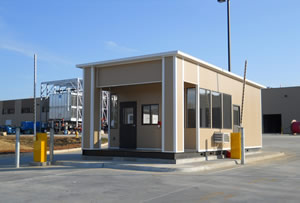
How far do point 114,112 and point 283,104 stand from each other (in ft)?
155

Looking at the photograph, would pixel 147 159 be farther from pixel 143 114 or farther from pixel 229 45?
pixel 229 45

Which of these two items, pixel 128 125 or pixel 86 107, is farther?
pixel 128 125

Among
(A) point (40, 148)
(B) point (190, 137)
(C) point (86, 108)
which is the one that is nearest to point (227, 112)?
(B) point (190, 137)

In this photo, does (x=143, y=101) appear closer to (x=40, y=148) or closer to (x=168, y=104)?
(x=168, y=104)

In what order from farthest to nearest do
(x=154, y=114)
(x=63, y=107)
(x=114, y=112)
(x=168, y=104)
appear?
1. (x=63, y=107)
2. (x=114, y=112)
3. (x=154, y=114)
4. (x=168, y=104)

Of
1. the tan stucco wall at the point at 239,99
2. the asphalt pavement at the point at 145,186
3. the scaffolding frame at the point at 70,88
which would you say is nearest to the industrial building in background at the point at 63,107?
the scaffolding frame at the point at 70,88

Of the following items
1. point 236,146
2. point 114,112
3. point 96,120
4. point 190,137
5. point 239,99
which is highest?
point 239,99

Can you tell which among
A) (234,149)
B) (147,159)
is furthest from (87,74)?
(234,149)

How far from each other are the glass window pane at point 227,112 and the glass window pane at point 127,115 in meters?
4.81

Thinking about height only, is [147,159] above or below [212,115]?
below

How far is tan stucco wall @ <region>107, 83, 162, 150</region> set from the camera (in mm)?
17188

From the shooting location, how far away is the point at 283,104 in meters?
58.9

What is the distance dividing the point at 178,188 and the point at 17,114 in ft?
237

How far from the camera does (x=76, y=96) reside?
58938 mm
